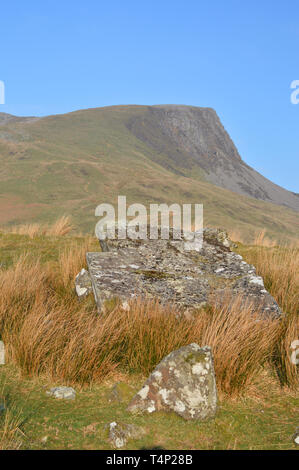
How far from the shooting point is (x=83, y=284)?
6836 millimetres

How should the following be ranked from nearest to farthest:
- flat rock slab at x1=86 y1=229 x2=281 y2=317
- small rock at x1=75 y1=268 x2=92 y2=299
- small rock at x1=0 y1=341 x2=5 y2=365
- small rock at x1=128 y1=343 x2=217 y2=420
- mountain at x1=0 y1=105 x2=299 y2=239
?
1. small rock at x1=128 y1=343 x2=217 y2=420
2. small rock at x1=0 y1=341 x2=5 y2=365
3. flat rock slab at x1=86 y1=229 x2=281 y2=317
4. small rock at x1=75 y1=268 x2=92 y2=299
5. mountain at x1=0 y1=105 x2=299 y2=239

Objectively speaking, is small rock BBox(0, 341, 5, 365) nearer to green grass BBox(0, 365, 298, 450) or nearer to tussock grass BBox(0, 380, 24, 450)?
green grass BBox(0, 365, 298, 450)

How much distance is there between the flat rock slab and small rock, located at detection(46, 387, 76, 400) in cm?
154

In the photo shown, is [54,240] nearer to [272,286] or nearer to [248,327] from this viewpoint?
[272,286]

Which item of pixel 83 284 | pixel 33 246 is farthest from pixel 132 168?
pixel 83 284

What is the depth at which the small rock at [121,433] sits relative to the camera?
321 centimetres

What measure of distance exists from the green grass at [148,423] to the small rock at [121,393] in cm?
8

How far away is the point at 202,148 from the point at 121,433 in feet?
471

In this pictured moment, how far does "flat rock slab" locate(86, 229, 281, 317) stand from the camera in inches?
235

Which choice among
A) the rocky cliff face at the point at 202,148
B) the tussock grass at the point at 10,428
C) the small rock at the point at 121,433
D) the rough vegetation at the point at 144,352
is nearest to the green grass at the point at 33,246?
the rough vegetation at the point at 144,352

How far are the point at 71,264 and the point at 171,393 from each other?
15.1ft

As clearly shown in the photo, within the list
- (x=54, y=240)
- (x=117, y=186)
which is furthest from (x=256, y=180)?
(x=54, y=240)

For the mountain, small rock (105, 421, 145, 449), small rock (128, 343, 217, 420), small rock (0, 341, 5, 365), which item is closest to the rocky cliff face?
the mountain

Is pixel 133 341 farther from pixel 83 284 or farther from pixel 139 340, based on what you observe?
pixel 83 284
